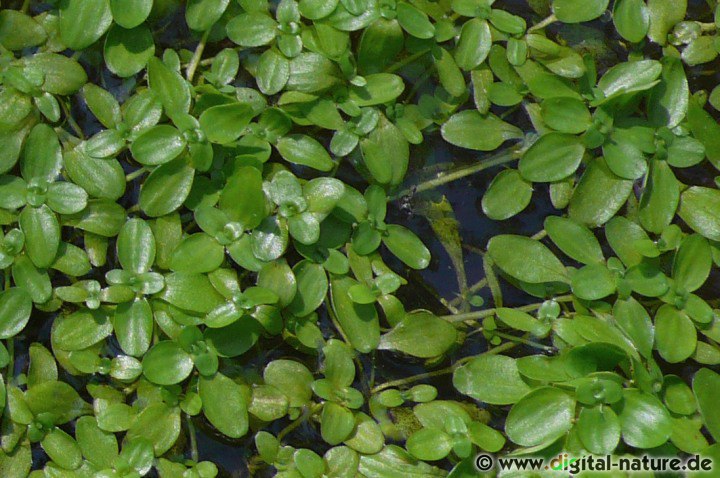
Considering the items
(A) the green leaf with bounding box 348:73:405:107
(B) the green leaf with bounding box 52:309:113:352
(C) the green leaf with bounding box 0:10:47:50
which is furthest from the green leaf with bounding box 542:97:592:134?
(C) the green leaf with bounding box 0:10:47:50

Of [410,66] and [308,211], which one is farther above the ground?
[410,66]

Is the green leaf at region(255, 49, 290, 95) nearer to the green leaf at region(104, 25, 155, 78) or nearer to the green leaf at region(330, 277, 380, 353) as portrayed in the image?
the green leaf at region(104, 25, 155, 78)

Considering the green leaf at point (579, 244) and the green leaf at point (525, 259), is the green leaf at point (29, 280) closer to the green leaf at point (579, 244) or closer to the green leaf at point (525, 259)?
the green leaf at point (525, 259)

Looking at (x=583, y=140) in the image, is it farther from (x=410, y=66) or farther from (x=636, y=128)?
(x=410, y=66)

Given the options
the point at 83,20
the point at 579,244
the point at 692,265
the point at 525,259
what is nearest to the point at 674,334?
the point at 692,265

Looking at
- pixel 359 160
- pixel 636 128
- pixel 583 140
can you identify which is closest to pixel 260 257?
pixel 359 160

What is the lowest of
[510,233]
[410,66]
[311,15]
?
[510,233]
